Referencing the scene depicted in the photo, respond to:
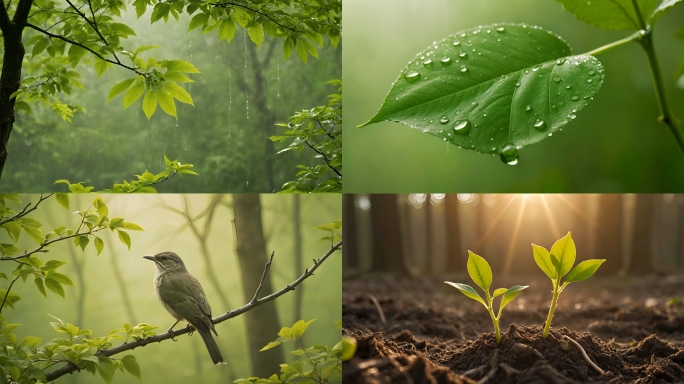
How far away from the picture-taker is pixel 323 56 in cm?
114

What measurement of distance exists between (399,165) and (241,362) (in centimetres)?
61

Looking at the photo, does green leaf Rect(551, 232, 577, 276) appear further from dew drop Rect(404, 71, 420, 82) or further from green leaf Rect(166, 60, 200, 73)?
green leaf Rect(166, 60, 200, 73)

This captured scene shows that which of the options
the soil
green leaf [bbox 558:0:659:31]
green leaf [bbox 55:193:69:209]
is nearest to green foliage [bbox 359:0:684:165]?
green leaf [bbox 558:0:659:31]

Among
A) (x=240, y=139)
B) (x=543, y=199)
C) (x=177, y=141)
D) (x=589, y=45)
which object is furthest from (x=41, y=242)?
(x=589, y=45)

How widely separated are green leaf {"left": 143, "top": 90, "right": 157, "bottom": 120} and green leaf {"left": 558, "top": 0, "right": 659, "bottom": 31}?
3.17 feet

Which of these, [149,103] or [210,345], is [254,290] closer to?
[210,345]

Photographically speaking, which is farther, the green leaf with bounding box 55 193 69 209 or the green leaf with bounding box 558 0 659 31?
the green leaf with bounding box 55 193 69 209

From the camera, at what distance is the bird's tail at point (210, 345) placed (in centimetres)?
114

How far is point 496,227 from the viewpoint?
1062 millimetres

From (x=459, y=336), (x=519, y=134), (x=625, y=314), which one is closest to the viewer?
(x=519, y=134)

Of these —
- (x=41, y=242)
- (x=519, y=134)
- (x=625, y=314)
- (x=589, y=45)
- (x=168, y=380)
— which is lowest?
(x=168, y=380)

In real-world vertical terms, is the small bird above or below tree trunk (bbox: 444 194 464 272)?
below

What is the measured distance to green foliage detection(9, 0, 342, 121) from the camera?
1111 mm

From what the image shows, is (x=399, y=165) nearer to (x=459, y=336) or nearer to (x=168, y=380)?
(x=459, y=336)
